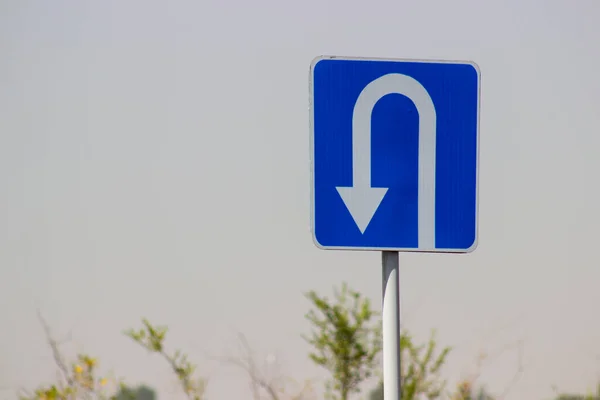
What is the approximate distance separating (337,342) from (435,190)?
318cm

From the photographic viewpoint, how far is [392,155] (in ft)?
6.80

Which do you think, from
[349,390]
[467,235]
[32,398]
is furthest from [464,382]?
[467,235]

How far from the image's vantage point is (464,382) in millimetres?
5102

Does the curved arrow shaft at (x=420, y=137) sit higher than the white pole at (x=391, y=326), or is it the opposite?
the curved arrow shaft at (x=420, y=137)

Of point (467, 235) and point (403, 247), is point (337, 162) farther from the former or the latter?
point (467, 235)

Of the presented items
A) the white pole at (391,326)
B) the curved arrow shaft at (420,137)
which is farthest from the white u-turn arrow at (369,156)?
the white pole at (391,326)

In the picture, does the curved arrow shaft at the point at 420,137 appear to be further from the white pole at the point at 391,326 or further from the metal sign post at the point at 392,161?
the white pole at the point at 391,326

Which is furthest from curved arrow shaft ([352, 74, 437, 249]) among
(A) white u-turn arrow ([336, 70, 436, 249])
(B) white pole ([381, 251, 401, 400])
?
(B) white pole ([381, 251, 401, 400])

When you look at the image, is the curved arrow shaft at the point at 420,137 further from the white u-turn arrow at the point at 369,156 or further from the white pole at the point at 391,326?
the white pole at the point at 391,326

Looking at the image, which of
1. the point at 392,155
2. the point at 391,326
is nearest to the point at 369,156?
the point at 392,155

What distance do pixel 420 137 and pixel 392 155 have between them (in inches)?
3.9

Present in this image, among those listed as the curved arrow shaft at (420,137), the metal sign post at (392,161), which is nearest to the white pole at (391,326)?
the metal sign post at (392,161)

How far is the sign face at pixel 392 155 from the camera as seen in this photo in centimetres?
206

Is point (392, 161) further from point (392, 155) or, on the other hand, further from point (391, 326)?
point (391, 326)
